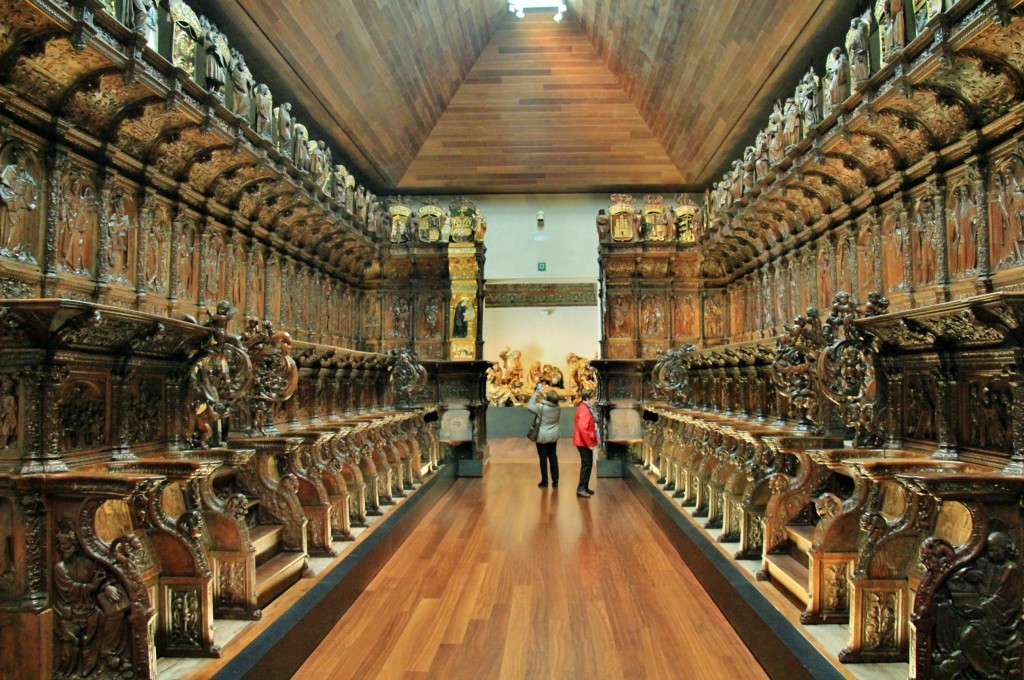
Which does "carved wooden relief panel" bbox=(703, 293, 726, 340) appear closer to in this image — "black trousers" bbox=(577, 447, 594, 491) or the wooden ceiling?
the wooden ceiling

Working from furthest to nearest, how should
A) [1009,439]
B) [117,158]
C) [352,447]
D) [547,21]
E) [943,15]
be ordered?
[547,21], [117,158], [352,447], [943,15], [1009,439]

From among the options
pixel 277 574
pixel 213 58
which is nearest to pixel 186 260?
pixel 213 58

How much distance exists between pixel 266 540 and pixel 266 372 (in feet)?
3.69

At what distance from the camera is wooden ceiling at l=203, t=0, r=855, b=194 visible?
9.04 m

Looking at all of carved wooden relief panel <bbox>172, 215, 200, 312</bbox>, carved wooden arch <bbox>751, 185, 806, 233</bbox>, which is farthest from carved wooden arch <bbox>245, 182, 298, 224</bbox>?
carved wooden arch <bbox>751, 185, 806, 233</bbox>

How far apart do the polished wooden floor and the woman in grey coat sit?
170 centimetres

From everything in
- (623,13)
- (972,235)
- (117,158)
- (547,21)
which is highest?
(547,21)

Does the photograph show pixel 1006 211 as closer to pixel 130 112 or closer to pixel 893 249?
pixel 893 249

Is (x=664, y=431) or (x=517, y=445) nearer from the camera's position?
(x=664, y=431)

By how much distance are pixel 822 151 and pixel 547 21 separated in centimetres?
820

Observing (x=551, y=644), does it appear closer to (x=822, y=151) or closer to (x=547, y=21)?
(x=822, y=151)

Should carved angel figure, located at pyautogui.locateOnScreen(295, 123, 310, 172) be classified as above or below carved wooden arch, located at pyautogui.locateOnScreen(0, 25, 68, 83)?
above

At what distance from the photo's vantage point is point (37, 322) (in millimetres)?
2600

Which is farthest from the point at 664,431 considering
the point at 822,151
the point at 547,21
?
the point at 547,21
